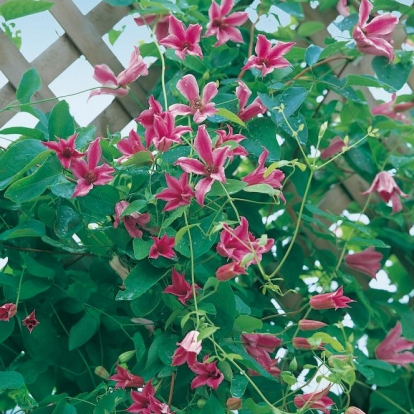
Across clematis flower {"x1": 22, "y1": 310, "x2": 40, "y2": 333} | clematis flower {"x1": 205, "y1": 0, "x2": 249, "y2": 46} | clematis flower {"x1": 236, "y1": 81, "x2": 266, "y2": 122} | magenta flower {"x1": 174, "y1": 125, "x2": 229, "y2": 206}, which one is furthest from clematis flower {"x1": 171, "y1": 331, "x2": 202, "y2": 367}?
clematis flower {"x1": 205, "y1": 0, "x2": 249, "y2": 46}

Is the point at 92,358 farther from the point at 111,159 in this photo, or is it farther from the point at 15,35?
the point at 15,35

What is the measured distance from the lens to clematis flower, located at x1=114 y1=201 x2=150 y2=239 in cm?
Answer: 104

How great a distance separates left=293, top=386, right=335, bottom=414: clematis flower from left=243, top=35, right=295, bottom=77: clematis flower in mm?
444

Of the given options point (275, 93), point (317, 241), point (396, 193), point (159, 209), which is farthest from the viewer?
point (317, 241)

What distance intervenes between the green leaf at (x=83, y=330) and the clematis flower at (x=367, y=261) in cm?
47

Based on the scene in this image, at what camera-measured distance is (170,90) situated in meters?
1.36

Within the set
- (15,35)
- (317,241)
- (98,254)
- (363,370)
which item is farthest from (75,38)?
(363,370)

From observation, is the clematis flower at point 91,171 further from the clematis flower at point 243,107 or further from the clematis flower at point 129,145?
the clematis flower at point 243,107

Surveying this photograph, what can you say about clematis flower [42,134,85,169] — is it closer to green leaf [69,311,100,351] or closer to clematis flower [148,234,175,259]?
clematis flower [148,234,175,259]

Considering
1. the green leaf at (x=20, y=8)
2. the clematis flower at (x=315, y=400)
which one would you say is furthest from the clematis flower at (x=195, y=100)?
the clematis flower at (x=315, y=400)

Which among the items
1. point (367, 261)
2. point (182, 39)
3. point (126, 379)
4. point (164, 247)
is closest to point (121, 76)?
point (182, 39)

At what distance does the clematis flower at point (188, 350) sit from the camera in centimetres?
90

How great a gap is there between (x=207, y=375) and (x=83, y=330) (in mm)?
283

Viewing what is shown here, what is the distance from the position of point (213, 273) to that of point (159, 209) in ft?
0.75
